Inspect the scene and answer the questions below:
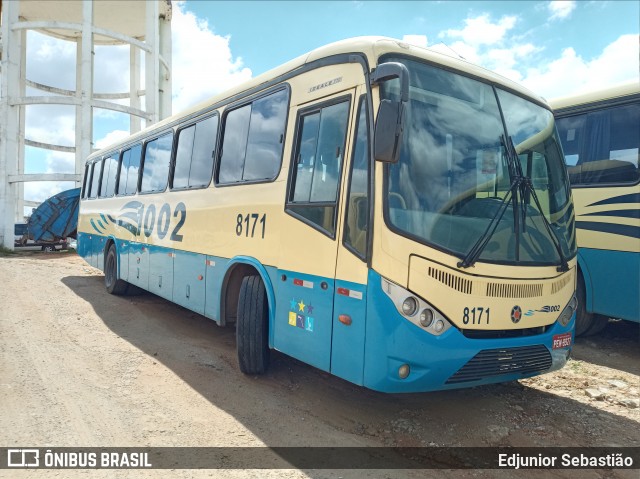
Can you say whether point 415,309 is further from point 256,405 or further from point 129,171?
point 129,171

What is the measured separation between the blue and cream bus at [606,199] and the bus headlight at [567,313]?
252 cm

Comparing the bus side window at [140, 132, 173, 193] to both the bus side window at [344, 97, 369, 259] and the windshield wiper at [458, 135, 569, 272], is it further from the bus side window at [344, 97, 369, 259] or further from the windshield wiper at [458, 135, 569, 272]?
the windshield wiper at [458, 135, 569, 272]

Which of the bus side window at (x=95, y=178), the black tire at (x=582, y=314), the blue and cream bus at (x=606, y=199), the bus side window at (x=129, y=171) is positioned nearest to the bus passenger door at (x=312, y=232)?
the blue and cream bus at (x=606, y=199)

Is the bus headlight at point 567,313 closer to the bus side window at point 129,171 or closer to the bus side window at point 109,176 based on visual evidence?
the bus side window at point 129,171

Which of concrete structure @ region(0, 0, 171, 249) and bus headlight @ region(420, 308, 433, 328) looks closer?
bus headlight @ region(420, 308, 433, 328)

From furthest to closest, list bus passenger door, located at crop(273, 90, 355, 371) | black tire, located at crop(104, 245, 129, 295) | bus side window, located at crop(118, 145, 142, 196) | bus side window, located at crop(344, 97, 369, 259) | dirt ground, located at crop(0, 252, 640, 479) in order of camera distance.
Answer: black tire, located at crop(104, 245, 129, 295), bus side window, located at crop(118, 145, 142, 196), bus passenger door, located at crop(273, 90, 355, 371), dirt ground, located at crop(0, 252, 640, 479), bus side window, located at crop(344, 97, 369, 259)

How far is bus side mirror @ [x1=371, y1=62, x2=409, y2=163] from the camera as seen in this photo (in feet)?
13.0

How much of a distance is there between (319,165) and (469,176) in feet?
4.59

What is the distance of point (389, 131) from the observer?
3953 mm

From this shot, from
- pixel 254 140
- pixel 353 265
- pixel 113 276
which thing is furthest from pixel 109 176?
pixel 353 265

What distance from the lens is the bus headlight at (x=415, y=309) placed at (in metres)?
3.98

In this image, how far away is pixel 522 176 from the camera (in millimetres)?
4648

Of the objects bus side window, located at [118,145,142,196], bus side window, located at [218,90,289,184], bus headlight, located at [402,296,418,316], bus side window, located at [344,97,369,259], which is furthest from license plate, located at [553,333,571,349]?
bus side window, located at [118,145,142,196]

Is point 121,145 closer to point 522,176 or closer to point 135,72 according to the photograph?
point 522,176
